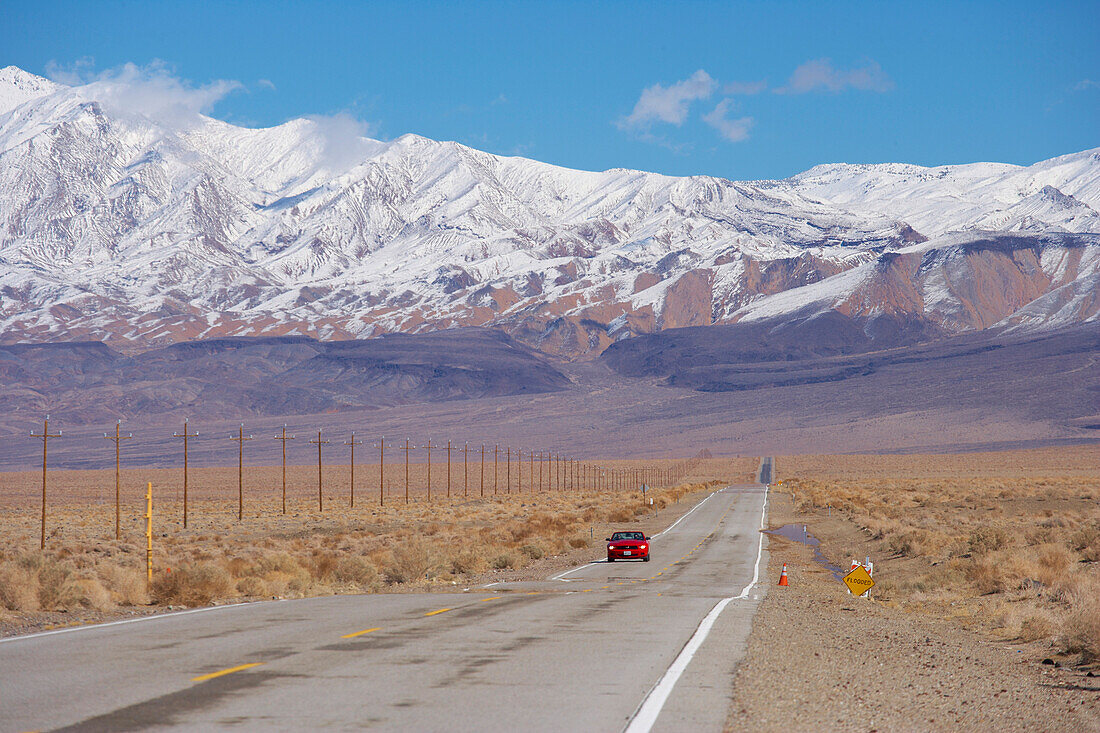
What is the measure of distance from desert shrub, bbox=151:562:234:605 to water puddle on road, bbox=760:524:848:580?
61.7 ft

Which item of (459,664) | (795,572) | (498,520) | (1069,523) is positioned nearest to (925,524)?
(1069,523)

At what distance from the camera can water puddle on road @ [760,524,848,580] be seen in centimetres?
3633

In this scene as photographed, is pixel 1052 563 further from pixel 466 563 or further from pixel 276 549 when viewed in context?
pixel 276 549

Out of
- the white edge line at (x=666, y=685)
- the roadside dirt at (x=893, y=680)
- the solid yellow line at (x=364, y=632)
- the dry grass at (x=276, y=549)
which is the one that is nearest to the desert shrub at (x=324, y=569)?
the dry grass at (x=276, y=549)

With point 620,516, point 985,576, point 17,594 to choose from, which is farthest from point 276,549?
point 620,516

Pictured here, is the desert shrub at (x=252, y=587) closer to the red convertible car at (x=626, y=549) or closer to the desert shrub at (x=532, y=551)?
the red convertible car at (x=626, y=549)

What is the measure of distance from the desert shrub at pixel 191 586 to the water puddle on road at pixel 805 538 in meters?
18.8

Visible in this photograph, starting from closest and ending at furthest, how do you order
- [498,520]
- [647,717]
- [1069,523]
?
1. [647,717]
2. [1069,523]
3. [498,520]

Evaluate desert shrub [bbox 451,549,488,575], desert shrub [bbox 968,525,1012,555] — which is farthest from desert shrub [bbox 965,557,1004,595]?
desert shrub [bbox 451,549,488,575]

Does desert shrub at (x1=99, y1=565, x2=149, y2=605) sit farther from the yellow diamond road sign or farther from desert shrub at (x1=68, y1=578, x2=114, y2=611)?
the yellow diamond road sign

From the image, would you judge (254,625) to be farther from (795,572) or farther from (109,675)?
(795,572)

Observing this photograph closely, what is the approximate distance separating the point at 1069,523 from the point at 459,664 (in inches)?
1290

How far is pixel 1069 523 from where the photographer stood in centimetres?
3862

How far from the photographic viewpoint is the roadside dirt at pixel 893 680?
986cm
